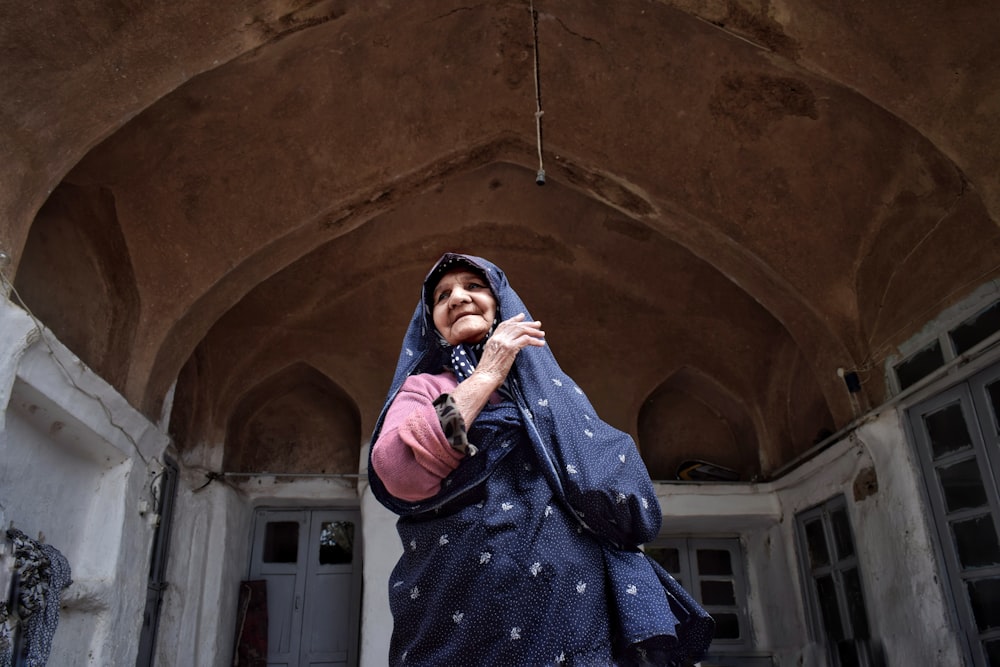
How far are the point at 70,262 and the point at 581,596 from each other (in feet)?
15.6

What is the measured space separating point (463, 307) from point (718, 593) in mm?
6282

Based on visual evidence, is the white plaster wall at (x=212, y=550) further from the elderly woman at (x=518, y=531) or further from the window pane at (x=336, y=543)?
the elderly woman at (x=518, y=531)

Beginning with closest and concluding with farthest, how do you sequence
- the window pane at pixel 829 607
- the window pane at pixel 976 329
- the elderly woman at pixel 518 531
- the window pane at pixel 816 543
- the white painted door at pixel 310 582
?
the elderly woman at pixel 518 531
the window pane at pixel 976 329
the window pane at pixel 829 607
the window pane at pixel 816 543
the white painted door at pixel 310 582

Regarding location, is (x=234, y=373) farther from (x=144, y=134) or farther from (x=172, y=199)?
(x=144, y=134)

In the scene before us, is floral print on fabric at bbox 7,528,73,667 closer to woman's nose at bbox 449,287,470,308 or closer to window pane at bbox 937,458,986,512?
woman's nose at bbox 449,287,470,308

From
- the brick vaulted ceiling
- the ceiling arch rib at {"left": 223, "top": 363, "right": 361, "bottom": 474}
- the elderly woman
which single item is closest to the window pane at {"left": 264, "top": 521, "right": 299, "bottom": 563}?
the ceiling arch rib at {"left": 223, "top": 363, "right": 361, "bottom": 474}

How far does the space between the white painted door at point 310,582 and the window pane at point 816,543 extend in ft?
12.0

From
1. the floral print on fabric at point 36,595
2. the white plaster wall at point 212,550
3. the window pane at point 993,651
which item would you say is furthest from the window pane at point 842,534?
the floral print on fabric at point 36,595

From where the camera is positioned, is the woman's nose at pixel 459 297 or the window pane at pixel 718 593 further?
the window pane at pixel 718 593

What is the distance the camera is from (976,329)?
4.77 m

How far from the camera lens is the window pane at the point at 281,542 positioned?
717cm

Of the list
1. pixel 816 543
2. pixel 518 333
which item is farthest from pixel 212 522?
pixel 518 333

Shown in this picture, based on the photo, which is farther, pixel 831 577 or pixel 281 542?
pixel 281 542

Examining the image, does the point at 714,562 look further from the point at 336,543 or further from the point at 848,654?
the point at 336,543
